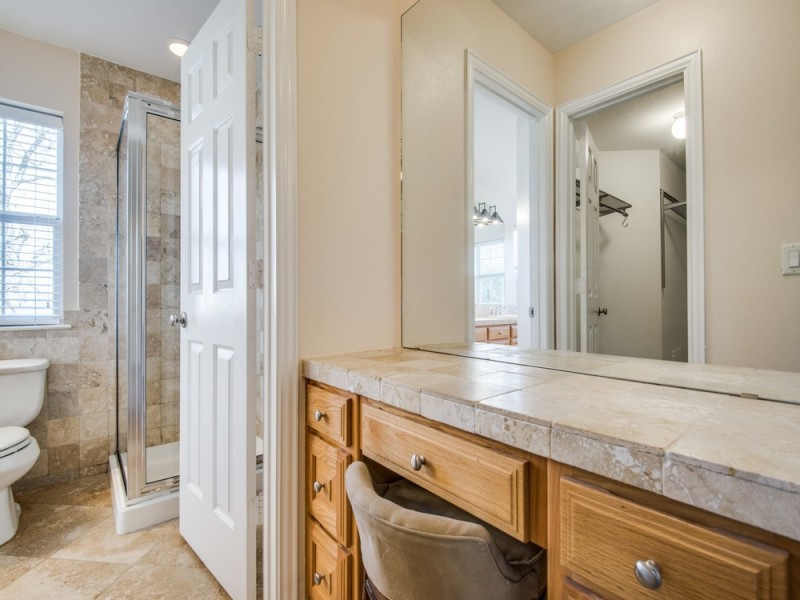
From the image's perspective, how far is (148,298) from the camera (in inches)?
76.5

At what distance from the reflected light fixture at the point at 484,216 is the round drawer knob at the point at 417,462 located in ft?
2.51

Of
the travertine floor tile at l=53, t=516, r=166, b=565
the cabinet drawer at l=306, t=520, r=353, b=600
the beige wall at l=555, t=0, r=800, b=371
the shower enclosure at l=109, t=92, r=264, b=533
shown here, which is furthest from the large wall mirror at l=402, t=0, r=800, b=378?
the travertine floor tile at l=53, t=516, r=166, b=565

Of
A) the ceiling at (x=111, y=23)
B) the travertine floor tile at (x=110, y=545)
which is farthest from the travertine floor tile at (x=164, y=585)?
the ceiling at (x=111, y=23)

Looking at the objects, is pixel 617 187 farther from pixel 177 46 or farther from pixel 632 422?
pixel 177 46

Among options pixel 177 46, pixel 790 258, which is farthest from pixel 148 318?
pixel 790 258

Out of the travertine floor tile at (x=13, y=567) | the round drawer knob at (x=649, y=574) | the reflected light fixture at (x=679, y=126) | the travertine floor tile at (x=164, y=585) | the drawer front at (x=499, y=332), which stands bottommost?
the travertine floor tile at (x=164, y=585)

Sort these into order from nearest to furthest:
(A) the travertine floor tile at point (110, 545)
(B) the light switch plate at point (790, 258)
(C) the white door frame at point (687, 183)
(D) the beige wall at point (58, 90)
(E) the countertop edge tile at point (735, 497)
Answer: (E) the countertop edge tile at point (735, 497) → (B) the light switch plate at point (790, 258) → (C) the white door frame at point (687, 183) → (A) the travertine floor tile at point (110, 545) → (D) the beige wall at point (58, 90)

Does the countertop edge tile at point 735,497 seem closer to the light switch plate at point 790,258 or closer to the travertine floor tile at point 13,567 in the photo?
the light switch plate at point 790,258

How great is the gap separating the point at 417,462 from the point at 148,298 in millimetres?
1792

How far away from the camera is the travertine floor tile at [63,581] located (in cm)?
131

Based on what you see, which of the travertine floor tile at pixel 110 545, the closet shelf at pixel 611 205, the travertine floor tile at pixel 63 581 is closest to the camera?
the closet shelf at pixel 611 205

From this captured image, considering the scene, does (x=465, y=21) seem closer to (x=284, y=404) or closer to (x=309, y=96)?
(x=309, y=96)

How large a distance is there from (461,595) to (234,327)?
0.94 m

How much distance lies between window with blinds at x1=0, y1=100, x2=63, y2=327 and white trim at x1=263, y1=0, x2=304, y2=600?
1840mm
